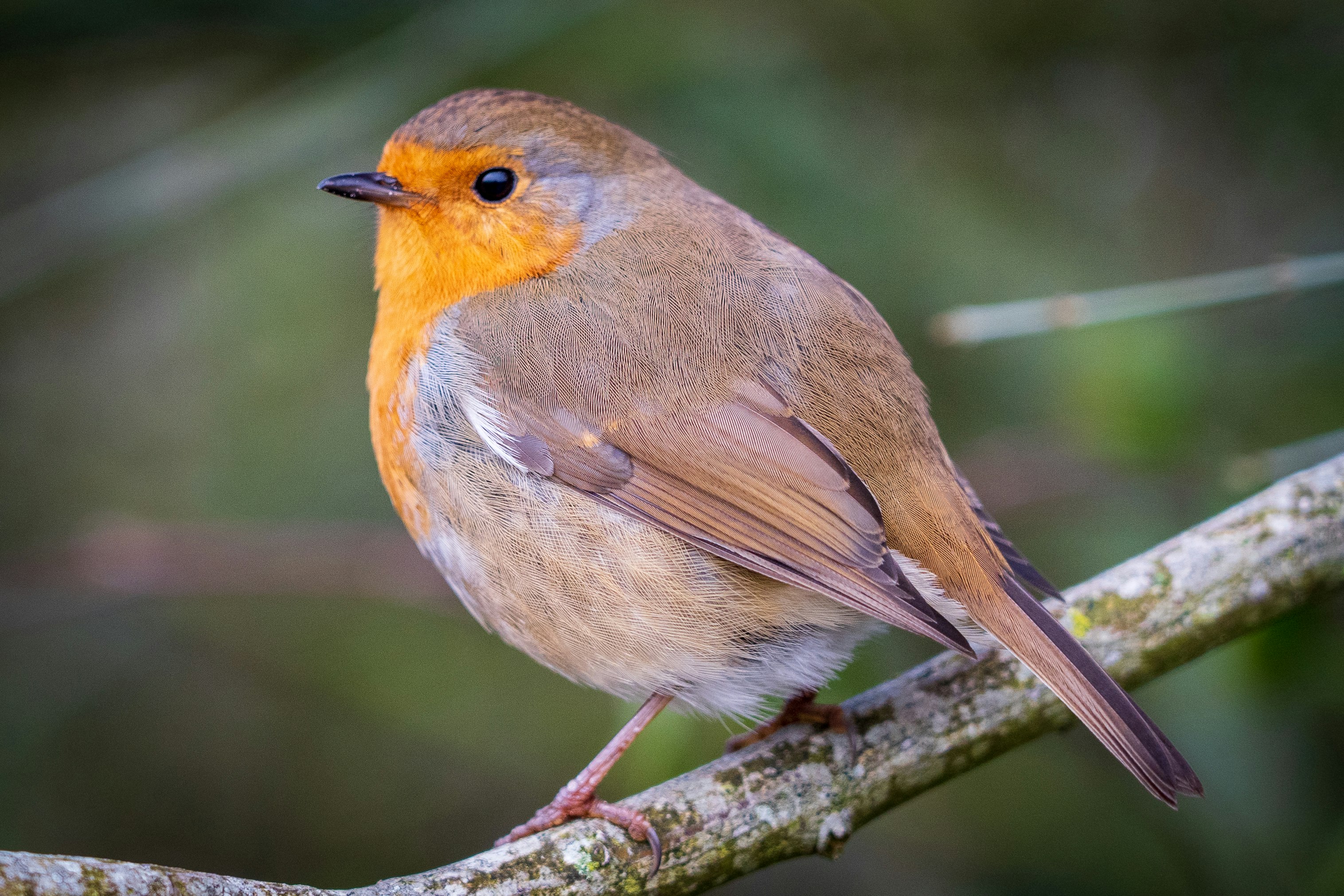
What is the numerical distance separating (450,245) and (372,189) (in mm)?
212

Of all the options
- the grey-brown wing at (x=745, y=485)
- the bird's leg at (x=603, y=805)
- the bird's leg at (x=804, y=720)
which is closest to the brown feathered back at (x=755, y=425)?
the grey-brown wing at (x=745, y=485)

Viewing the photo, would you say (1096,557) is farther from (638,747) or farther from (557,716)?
(557,716)

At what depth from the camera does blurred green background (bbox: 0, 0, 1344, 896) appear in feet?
10.2

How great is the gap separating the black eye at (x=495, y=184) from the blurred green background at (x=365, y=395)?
2.27 ft

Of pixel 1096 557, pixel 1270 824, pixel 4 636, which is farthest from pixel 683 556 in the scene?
pixel 4 636

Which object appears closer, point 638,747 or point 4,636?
point 638,747

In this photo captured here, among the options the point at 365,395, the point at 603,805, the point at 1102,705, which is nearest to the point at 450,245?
the point at 603,805

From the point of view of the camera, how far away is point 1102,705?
1.92 m

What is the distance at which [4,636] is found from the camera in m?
3.88

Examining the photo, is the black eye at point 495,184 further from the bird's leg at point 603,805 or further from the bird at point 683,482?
the bird's leg at point 603,805

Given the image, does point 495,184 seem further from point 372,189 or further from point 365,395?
point 365,395

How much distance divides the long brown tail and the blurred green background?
2.13 feet

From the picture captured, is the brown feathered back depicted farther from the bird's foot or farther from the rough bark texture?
the bird's foot

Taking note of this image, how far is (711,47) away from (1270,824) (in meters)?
2.62
